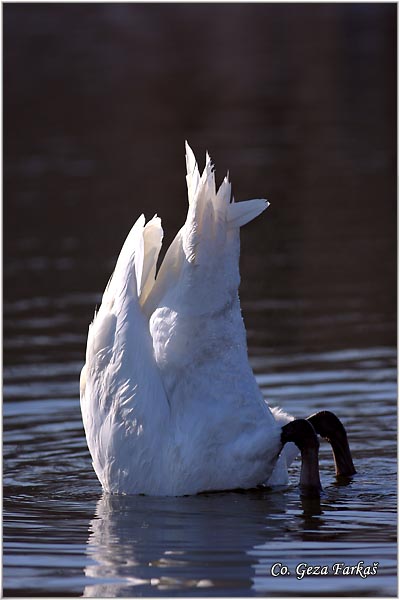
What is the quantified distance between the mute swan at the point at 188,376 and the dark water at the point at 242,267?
21 cm

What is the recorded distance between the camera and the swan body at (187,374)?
723 cm


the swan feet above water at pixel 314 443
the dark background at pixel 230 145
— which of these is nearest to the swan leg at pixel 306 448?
the swan feet above water at pixel 314 443

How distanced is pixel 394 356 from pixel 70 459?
9.80ft

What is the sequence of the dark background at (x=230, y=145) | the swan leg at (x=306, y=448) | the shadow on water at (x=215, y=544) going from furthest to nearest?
1. the dark background at (x=230, y=145)
2. the swan leg at (x=306, y=448)
3. the shadow on water at (x=215, y=544)

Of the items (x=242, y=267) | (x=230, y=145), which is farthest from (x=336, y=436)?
(x=230, y=145)

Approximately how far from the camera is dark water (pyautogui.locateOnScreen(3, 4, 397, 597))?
6520 mm

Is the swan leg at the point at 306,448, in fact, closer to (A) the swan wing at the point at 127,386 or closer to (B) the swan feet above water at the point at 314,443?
(B) the swan feet above water at the point at 314,443

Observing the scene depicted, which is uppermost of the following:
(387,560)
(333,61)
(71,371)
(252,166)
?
(333,61)

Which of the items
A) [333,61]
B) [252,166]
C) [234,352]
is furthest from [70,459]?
[333,61]

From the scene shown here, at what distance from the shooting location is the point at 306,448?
24.5ft

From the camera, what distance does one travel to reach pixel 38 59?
31.4 metres

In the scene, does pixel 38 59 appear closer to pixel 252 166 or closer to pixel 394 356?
pixel 252 166

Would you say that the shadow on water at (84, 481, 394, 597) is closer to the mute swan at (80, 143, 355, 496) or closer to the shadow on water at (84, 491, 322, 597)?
the shadow on water at (84, 491, 322, 597)

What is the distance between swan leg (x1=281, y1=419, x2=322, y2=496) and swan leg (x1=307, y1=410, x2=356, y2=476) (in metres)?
0.31
